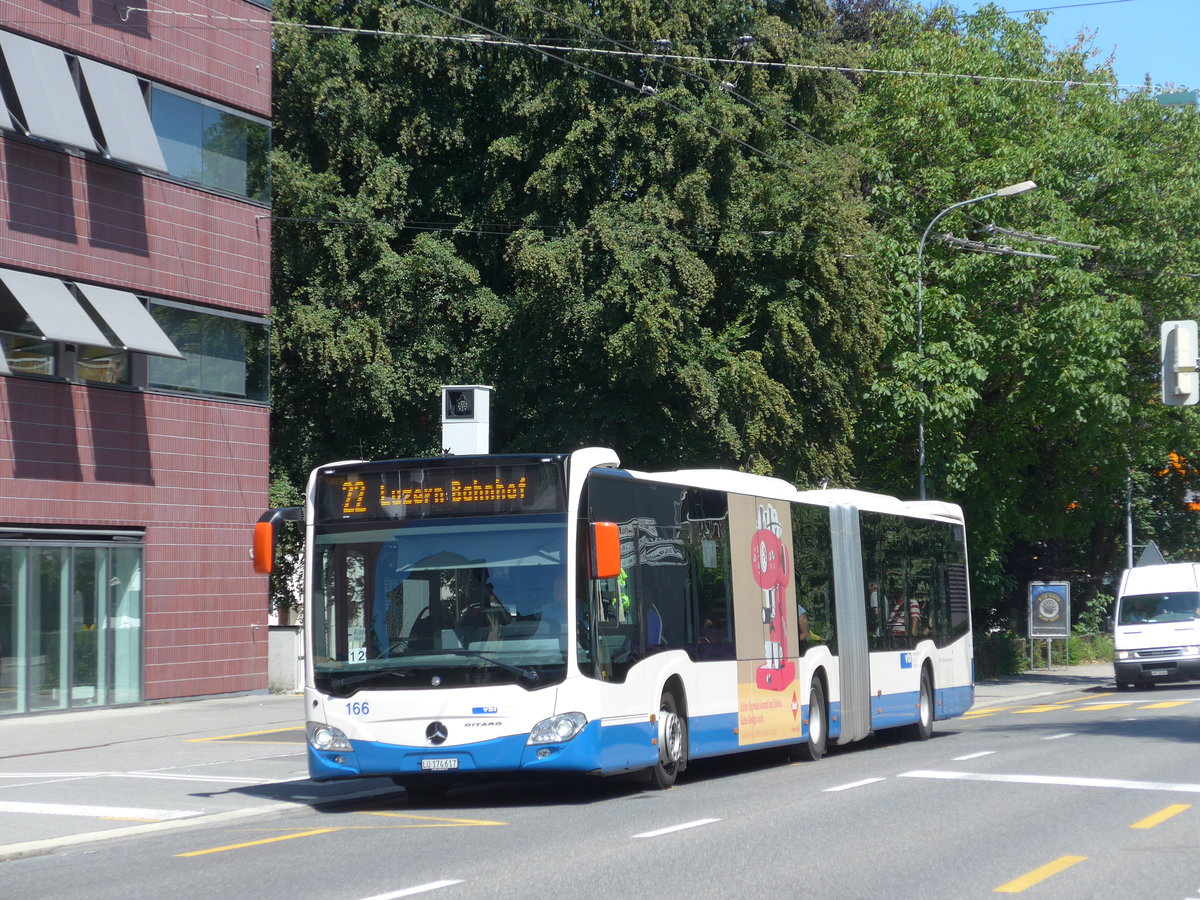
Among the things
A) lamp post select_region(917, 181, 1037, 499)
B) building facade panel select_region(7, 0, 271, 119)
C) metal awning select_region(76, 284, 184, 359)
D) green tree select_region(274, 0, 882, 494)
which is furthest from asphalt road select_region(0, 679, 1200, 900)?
green tree select_region(274, 0, 882, 494)

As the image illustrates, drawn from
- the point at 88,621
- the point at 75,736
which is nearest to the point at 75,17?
the point at 88,621

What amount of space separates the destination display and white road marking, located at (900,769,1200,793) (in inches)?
191

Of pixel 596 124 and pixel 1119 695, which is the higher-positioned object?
pixel 596 124

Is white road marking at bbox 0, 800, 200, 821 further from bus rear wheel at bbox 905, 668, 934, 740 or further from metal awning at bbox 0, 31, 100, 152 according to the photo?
metal awning at bbox 0, 31, 100, 152

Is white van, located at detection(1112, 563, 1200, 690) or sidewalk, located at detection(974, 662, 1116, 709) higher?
white van, located at detection(1112, 563, 1200, 690)

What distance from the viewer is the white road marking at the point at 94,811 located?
12.7m

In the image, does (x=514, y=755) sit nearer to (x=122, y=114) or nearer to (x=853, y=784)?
(x=853, y=784)

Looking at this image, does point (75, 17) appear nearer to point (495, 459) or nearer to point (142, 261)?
point (142, 261)

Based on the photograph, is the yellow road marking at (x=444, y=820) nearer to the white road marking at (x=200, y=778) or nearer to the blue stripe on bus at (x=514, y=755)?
the blue stripe on bus at (x=514, y=755)

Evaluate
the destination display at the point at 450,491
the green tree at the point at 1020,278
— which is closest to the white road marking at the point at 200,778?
the destination display at the point at 450,491

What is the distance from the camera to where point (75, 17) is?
2361 centimetres

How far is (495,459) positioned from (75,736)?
9849 millimetres

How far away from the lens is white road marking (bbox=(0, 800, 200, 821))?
12688mm

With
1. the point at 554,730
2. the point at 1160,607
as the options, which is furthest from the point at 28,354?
the point at 1160,607
